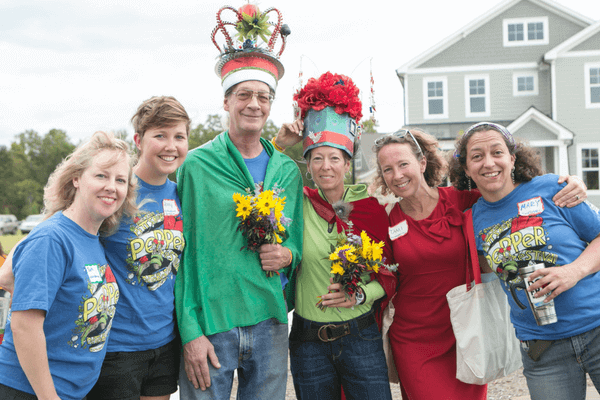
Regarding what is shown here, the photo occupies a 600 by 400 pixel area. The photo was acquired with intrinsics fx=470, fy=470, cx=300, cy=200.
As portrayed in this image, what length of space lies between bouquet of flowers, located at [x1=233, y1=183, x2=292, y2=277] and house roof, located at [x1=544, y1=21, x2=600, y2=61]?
2019 cm

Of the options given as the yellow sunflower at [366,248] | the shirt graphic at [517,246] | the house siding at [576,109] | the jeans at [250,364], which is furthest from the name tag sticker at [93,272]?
the house siding at [576,109]

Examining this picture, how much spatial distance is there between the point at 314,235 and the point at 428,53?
19.0m

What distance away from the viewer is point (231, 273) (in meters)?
3.04

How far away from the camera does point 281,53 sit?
361 centimetres

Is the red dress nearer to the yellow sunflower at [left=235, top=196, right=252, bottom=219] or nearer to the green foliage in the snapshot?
the yellow sunflower at [left=235, top=196, right=252, bottom=219]

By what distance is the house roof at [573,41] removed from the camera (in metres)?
19.1

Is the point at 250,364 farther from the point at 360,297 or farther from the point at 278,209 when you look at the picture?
the point at 278,209

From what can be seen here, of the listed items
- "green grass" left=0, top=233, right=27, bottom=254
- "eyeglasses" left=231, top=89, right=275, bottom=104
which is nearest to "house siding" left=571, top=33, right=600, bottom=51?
"eyeglasses" left=231, top=89, right=275, bottom=104

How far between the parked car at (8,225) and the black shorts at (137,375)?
139ft

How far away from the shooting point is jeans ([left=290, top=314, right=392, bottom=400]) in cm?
321

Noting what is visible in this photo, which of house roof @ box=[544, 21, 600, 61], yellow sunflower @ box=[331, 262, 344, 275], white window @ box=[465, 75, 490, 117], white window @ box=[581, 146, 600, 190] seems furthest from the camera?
white window @ box=[465, 75, 490, 117]

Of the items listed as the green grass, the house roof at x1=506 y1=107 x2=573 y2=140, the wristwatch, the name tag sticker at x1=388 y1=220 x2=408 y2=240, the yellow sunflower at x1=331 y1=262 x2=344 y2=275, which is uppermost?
the house roof at x1=506 y1=107 x2=573 y2=140

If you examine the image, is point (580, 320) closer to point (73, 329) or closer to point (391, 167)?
point (391, 167)

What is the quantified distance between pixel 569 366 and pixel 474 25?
67.5 feet
